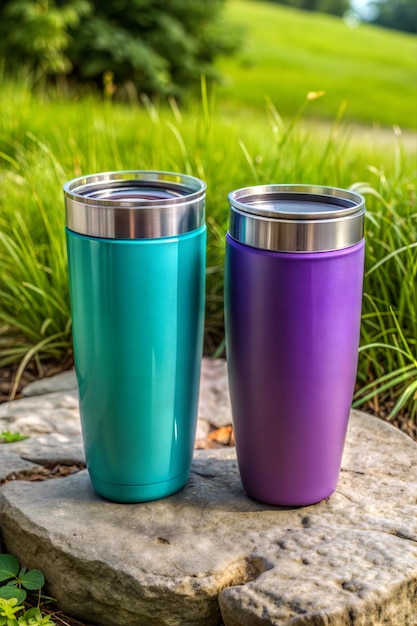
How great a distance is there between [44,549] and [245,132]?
3.29 m

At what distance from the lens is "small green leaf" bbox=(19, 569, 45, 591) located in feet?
6.17

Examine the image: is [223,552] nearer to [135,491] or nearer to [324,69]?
[135,491]

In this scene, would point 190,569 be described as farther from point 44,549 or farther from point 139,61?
point 139,61

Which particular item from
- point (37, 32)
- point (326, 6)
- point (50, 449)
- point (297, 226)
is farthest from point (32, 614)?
point (326, 6)

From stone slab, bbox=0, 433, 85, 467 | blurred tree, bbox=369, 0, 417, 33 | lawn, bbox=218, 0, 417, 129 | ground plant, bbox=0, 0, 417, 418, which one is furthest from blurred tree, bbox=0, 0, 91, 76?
blurred tree, bbox=369, 0, 417, 33

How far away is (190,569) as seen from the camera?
1740mm

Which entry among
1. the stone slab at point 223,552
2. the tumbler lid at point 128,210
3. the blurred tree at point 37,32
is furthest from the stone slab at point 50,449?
the blurred tree at point 37,32

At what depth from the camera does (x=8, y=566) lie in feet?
6.41

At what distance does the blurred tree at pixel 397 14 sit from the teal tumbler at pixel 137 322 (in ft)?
120

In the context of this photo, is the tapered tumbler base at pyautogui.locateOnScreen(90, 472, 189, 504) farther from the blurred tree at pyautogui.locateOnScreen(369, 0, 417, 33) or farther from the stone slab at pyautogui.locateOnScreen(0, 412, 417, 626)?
the blurred tree at pyautogui.locateOnScreen(369, 0, 417, 33)

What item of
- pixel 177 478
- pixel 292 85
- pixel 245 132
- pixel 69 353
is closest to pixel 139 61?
pixel 245 132

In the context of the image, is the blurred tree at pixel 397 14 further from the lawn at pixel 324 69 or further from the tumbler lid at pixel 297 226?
the tumbler lid at pixel 297 226

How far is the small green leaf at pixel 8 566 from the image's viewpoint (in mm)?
1928

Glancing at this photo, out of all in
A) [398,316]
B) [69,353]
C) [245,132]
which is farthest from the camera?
[245,132]
